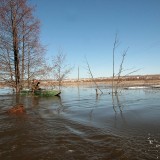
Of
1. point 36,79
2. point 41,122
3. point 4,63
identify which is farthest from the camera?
point 36,79

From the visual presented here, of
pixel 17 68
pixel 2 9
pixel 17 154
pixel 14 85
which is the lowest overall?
pixel 17 154

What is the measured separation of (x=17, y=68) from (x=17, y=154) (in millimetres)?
15114

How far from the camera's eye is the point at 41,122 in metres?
9.38

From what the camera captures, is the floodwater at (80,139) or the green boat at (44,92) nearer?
the floodwater at (80,139)

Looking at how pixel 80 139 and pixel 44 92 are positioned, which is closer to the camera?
pixel 80 139

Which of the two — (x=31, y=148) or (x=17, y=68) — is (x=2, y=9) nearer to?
(x=17, y=68)

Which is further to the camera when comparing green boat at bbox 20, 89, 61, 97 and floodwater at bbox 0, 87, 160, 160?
green boat at bbox 20, 89, 61, 97

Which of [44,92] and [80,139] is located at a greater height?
[44,92]

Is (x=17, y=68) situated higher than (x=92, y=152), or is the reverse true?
(x=17, y=68)

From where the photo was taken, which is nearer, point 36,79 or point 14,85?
point 14,85

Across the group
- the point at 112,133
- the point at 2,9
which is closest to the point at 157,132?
the point at 112,133

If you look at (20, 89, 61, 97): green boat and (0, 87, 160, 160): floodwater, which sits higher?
(20, 89, 61, 97): green boat

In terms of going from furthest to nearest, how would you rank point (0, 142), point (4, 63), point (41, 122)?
point (4, 63), point (41, 122), point (0, 142)

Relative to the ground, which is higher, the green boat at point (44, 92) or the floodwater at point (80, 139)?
the green boat at point (44, 92)
